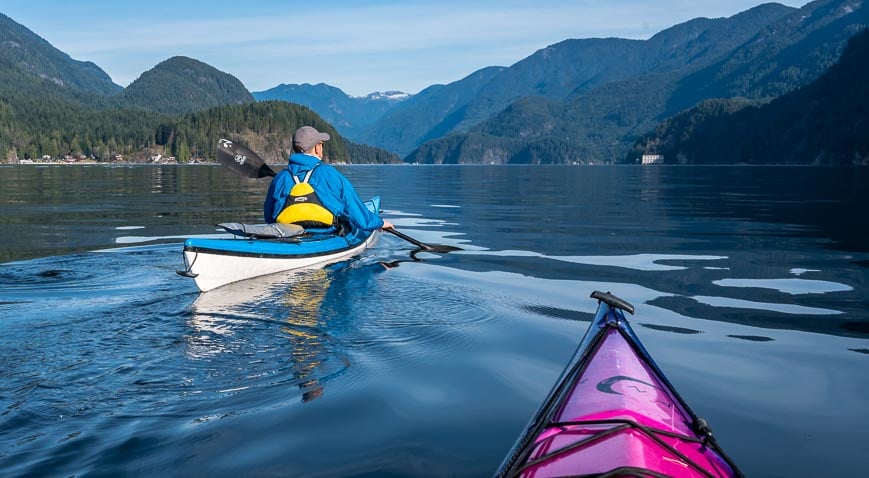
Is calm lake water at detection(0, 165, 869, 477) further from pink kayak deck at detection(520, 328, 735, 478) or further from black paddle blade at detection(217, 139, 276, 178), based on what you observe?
black paddle blade at detection(217, 139, 276, 178)

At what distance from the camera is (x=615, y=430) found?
3414 mm

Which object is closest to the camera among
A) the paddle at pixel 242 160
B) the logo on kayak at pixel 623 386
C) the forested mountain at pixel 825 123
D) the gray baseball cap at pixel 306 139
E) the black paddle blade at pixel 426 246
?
the logo on kayak at pixel 623 386

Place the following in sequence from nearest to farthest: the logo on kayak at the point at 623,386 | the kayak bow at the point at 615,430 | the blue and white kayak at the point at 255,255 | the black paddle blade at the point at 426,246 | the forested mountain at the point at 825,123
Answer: the kayak bow at the point at 615,430 < the logo on kayak at the point at 623,386 < the blue and white kayak at the point at 255,255 < the black paddle blade at the point at 426,246 < the forested mountain at the point at 825,123

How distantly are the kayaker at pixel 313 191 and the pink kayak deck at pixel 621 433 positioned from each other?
29.1 ft

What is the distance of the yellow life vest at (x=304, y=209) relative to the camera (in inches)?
493

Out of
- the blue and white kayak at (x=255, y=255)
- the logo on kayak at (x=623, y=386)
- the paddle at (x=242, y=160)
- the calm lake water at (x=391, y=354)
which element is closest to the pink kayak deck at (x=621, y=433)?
the logo on kayak at (x=623, y=386)

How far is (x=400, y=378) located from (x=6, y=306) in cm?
596

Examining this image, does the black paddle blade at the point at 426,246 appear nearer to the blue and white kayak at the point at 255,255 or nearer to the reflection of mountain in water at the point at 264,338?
the blue and white kayak at the point at 255,255

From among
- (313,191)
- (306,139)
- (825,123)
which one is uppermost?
(825,123)

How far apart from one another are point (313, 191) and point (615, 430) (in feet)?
32.5

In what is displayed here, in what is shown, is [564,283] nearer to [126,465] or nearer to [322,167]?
[322,167]

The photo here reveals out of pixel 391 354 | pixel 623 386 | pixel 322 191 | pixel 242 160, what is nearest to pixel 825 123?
pixel 242 160

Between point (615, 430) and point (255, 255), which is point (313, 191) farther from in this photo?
point (615, 430)

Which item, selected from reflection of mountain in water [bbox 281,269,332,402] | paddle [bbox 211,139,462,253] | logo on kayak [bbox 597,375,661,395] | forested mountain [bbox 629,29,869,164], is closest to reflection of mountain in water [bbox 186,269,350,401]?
reflection of mountain in water [bbox 281,269,332,402]
